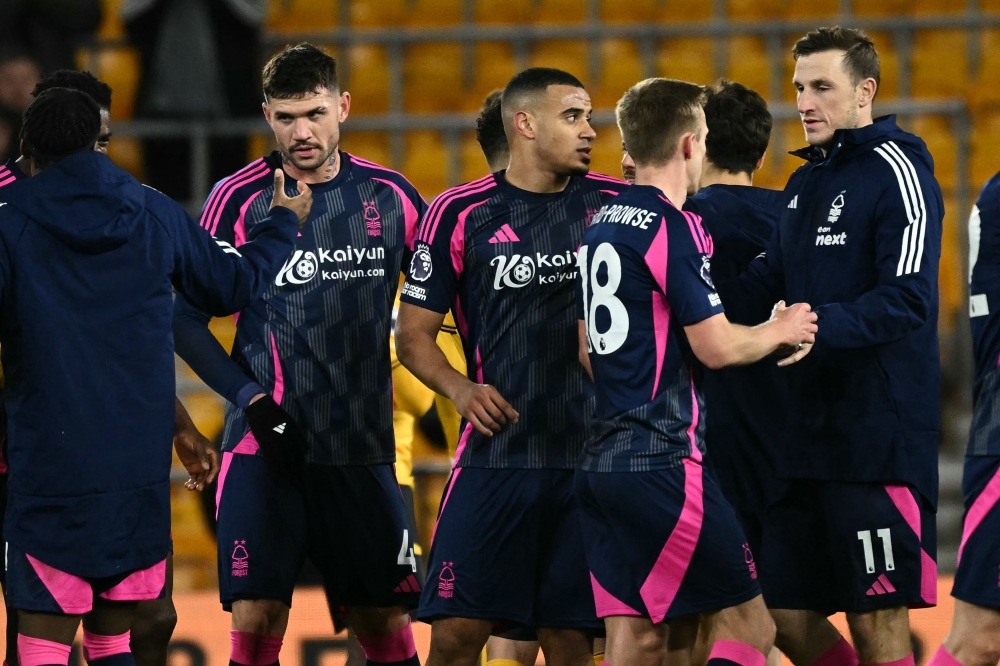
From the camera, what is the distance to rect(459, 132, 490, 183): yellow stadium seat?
1077 cm

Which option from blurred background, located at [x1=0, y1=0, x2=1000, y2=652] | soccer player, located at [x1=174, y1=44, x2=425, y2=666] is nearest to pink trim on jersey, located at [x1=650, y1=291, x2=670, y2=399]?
soccer player, located at [x1=174, y1=44, x2=425, y2=666]

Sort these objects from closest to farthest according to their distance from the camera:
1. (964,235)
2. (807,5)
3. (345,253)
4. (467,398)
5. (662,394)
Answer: (662,394), (467,398), (345,253), (964,235), (807,5)

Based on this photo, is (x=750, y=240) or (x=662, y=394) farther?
(x=750, y=240)

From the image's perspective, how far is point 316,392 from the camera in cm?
536

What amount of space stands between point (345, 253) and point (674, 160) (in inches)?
54.4

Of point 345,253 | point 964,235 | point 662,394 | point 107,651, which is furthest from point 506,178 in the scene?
point 964,235

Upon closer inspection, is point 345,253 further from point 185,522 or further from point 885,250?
point 185,522

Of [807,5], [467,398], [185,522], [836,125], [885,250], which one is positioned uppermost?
[807,5]

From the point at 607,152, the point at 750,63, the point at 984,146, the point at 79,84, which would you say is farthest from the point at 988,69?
the point at 79,84

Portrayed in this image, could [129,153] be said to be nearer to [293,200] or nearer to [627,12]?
[627,12]

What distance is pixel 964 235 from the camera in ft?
32.9

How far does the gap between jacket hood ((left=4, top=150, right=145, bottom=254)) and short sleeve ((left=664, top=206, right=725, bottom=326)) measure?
162 centimetres

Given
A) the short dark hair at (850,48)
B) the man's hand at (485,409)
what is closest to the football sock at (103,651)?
the man's hand at (485,409)

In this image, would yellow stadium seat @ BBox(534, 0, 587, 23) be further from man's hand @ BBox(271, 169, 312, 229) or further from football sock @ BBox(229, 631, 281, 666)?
football sock @ BBox(229, 631, 281, 666)
